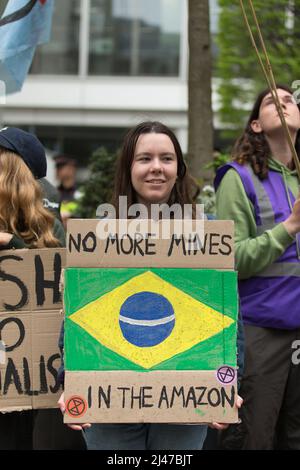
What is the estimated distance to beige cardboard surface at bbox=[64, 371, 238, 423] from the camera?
253cm

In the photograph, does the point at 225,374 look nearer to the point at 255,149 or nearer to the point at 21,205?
the point at 21,205

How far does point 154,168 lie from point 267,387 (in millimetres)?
1113

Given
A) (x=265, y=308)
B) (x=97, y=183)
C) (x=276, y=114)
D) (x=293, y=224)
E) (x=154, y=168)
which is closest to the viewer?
(x=154, y=168)

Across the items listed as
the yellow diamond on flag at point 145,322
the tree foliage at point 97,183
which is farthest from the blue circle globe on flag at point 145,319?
the tree foliage at point 97,183

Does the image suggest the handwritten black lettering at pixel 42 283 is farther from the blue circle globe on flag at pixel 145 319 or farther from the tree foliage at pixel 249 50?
the tree foliage at pixel 249 50

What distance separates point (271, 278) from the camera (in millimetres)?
3477

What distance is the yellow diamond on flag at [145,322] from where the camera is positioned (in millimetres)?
2537

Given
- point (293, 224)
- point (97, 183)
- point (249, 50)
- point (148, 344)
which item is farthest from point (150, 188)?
point (249, 50)

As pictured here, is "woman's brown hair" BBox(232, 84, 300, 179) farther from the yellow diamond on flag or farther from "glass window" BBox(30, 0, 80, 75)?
"glass window" BBox(30, 0, 80, 75)

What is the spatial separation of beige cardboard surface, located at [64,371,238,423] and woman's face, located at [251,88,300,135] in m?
1.42

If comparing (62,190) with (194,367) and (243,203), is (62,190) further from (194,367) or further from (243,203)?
(194,367)

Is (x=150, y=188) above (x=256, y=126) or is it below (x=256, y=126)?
below

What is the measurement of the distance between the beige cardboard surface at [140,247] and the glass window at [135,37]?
19242 millimetres

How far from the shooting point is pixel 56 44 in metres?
21.6
